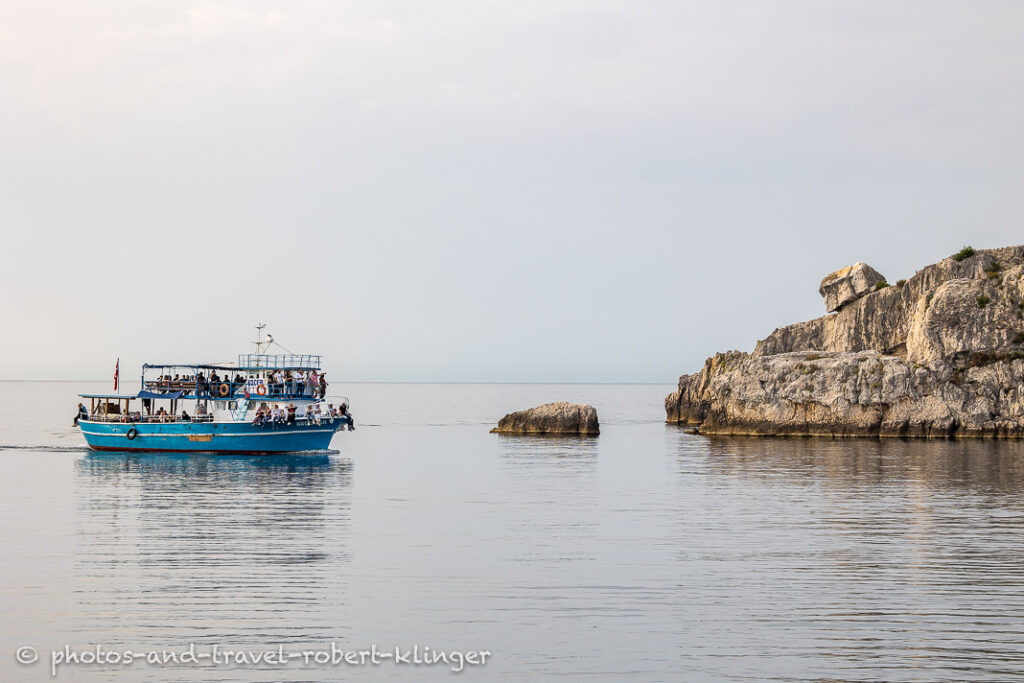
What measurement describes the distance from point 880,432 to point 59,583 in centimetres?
8007

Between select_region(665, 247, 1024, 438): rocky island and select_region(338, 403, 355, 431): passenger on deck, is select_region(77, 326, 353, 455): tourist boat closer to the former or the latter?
select_region(338, 403, 355, 431): passenger on deck

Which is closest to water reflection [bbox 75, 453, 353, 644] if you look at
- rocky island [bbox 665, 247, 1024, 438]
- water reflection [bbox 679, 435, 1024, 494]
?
water reflection [bbox 679, 435, 1024, 494]

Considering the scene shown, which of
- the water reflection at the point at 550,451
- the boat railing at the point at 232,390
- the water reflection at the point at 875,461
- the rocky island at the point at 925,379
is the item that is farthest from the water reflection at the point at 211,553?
the rocky island at the point at 925,379

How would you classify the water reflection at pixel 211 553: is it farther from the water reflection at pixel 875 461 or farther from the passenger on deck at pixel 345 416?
the water reflection at pixel 875 461

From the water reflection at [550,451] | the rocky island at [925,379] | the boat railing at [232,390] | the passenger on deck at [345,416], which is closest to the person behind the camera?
the water reflection at [550,451]

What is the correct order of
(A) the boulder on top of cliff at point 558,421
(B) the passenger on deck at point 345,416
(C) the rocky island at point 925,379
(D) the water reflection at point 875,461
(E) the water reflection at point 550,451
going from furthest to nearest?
(A) the boulder on top of cliff at point 558,421 → (C) the rocky island at point 925,379 → (B) the passenger on deck at point 345,416 → (E) the water reflection at point 550,451 → (D) the water reflection at point 875,461

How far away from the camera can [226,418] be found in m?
76.4

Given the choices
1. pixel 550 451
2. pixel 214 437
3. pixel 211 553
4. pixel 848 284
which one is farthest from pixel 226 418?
pixel 848 284

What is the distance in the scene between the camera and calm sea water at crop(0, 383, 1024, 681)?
20.2 meters

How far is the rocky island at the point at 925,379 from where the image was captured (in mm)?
90000

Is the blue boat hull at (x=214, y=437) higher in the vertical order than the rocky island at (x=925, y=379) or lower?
lower

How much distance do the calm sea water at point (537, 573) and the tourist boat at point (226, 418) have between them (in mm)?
16057

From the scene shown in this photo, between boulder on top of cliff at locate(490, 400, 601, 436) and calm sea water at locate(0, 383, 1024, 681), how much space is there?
3959 cm

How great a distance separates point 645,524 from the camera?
38.8 meters
